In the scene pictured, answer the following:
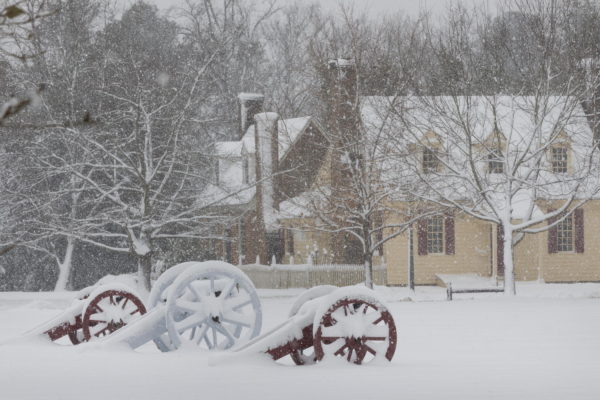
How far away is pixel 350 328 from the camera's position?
10.6 m

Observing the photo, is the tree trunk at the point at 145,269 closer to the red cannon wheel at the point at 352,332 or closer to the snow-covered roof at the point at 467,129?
the snow-covered roof at the point at 467,129

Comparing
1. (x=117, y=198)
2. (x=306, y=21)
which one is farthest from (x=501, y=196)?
(x=306, y=21)

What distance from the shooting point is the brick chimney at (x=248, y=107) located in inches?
1661

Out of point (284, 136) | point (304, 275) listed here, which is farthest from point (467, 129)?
point (304, 275)

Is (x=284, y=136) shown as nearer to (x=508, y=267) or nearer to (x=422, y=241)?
(x=422, y=241)

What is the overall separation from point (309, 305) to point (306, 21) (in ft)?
150

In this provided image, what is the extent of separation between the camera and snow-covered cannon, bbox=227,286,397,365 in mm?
10453

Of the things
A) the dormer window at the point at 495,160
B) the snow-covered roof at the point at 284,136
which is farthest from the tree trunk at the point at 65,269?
the dormer window at the point at 495,160

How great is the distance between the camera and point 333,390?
891 centimetres

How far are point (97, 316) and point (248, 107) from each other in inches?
1160

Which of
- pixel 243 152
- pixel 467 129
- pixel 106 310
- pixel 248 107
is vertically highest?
pixel 248 107

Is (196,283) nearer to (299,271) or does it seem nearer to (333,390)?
(333,390)

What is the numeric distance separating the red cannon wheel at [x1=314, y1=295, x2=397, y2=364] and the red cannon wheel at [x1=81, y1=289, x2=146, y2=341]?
13.2ft

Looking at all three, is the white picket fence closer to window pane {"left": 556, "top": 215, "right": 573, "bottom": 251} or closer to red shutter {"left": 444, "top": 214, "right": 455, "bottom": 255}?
red shutter {"left": 444, "top": 214, "right": 455, "bottom": 255}
